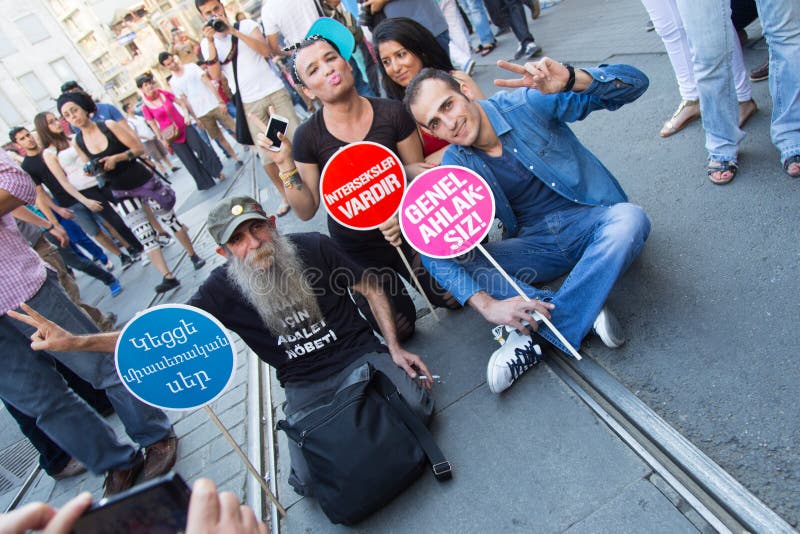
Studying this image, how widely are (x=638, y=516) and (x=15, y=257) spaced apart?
3.06 meters

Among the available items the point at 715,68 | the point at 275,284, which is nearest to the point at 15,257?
the point at 275,284

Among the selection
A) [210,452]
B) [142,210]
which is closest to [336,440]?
[210,452]

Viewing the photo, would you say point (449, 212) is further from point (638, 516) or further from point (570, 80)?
point (638, 516)

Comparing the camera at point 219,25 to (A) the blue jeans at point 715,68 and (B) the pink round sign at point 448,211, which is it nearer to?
(B) the pink round sign at point 448,211

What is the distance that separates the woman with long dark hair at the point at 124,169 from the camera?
4.77 m

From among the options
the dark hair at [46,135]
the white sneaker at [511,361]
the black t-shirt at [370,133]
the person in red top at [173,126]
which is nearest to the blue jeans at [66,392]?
the black t-shirt at [370,133]

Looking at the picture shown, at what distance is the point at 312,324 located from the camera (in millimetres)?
2477

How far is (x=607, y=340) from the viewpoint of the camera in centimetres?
217

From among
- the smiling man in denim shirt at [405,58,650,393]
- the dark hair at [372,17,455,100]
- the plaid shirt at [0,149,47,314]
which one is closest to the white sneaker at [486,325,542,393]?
the smiling man in denim shirt at [405,58,650,393]

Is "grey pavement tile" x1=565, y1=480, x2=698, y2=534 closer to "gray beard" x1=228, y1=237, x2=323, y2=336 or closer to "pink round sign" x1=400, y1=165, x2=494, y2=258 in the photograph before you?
"pink round sign" x1=400, y1=165, x2=494, y2=258

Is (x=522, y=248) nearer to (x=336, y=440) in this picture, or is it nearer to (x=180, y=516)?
(x=336, y=440)

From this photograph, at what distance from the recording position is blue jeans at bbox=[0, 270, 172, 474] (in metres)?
2.54

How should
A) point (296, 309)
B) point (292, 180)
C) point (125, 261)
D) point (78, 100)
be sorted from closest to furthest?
point (296, 309) → point (292, 180) → point (78, 100) → point (125, 261)

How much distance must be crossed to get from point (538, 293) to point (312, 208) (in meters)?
1.45
